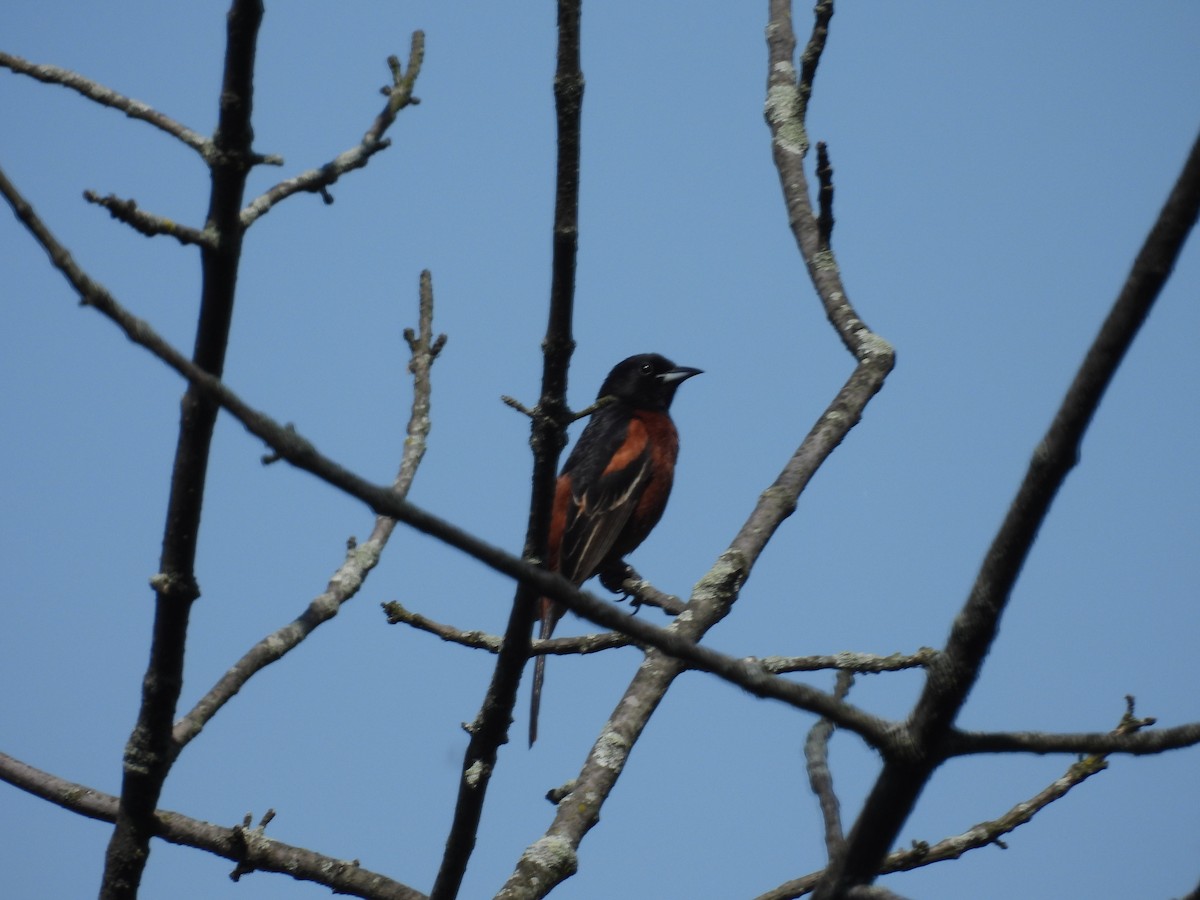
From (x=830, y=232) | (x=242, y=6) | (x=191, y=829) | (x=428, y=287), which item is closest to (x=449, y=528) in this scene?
(x=242, y=6)

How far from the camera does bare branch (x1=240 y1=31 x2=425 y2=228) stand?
2.48 meters

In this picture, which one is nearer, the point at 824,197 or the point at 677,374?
the point at 824,197

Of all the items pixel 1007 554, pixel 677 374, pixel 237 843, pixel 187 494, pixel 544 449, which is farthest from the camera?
pixel 677 374

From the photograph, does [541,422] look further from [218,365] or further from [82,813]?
[82,813]

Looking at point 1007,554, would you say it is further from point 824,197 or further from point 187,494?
point 824,197

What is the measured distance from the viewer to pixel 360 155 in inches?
105

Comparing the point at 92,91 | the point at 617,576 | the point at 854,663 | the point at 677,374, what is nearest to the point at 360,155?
the point at 92,91

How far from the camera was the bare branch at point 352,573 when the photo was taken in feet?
9.57

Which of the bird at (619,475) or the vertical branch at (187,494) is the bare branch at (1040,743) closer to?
the vertical branch at (187,494)

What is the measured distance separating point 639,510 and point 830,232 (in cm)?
324

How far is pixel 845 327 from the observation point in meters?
4.04

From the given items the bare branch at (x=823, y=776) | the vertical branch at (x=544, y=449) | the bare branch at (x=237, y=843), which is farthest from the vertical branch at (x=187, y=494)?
the bare branch at (x=823, y=776)

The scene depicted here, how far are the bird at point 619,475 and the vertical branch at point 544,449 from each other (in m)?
3.54

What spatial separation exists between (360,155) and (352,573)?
1414mm
